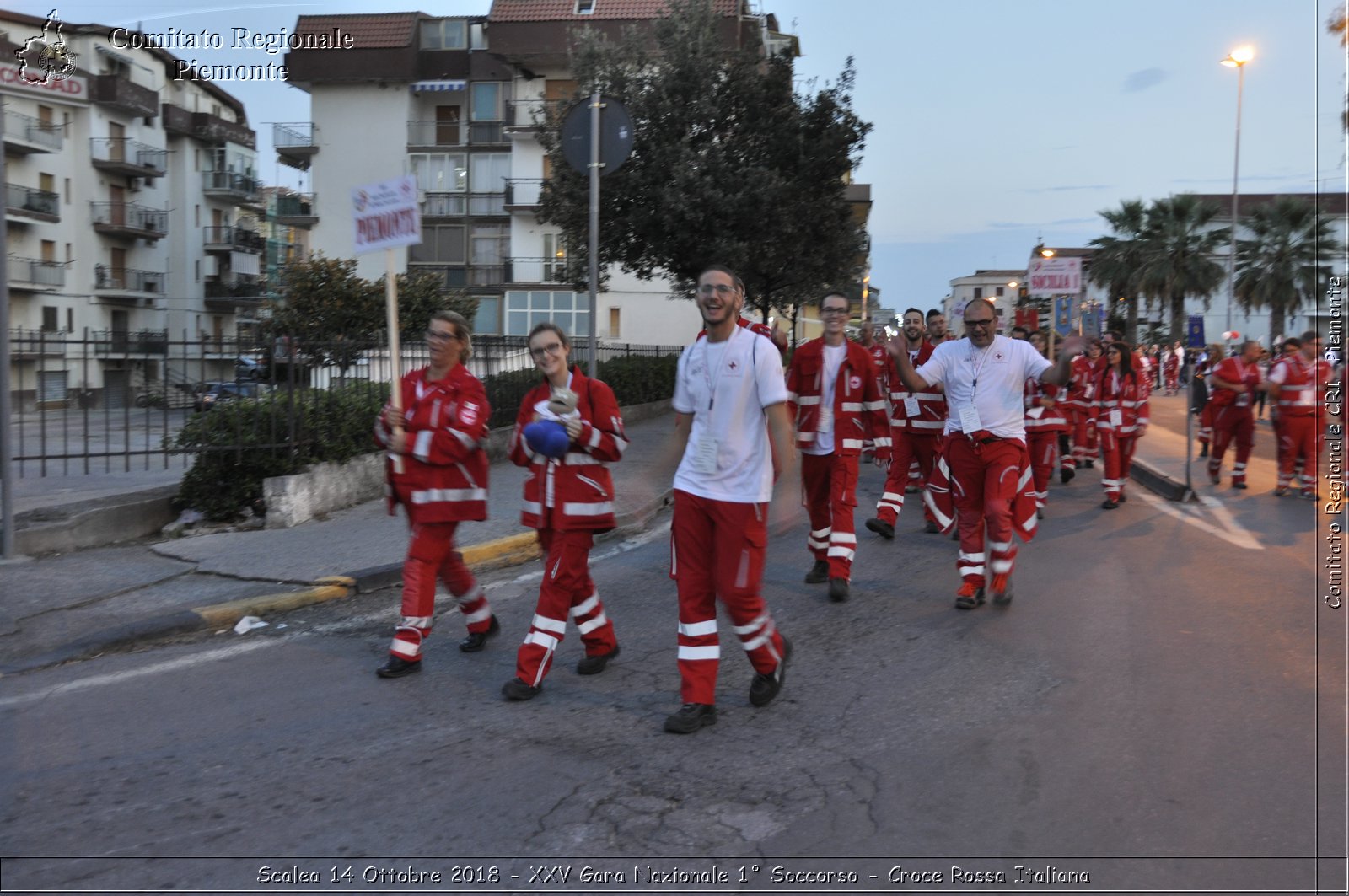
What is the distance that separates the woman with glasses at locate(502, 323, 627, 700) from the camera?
561 centimetres

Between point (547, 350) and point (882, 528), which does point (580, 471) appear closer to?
point (547, 350)

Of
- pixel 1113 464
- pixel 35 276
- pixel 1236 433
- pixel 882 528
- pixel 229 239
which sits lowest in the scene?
pixel 882 528

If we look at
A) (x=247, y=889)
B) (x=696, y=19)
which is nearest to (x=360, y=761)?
(x=247, y=889)

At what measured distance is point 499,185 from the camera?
153ft

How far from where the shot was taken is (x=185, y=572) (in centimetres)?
805

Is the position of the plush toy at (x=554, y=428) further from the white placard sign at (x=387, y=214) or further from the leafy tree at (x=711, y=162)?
the leafy tree at (x=711, y=162)

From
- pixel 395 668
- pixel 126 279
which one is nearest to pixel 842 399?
pixel 395 668

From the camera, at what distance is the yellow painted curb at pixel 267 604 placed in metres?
7.03

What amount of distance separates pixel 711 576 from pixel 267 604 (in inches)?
137

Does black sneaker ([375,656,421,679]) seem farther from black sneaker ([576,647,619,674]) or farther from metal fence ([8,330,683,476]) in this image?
metal fence ([8,330,683,476])

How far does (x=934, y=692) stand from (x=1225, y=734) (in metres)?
1.30

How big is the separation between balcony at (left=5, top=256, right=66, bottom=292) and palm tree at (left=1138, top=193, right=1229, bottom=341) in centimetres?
4580

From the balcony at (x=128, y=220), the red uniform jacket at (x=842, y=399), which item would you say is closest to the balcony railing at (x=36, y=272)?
the balcony at (x=128, y=220)

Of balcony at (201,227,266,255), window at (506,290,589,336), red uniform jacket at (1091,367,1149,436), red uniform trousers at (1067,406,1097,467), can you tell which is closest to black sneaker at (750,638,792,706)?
red uniform jacket at (1091,367,1149,436)
